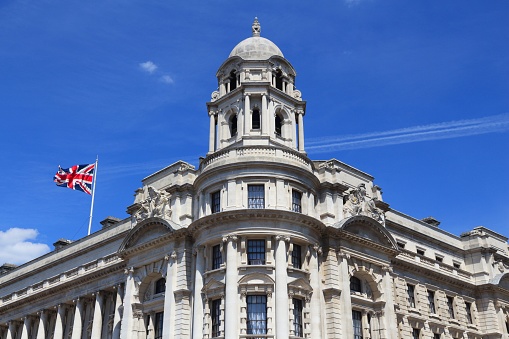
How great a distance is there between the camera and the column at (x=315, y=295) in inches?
1885

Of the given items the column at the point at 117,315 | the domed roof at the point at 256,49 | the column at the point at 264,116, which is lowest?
the column at the point at 117,315

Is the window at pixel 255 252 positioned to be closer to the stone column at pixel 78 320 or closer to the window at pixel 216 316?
the window at pixel 216 316

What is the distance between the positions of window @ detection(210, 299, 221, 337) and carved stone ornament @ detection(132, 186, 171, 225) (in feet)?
32.0

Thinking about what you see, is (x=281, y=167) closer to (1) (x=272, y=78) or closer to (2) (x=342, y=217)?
(2) (x=342, y=217)

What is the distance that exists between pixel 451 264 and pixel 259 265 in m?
29.6

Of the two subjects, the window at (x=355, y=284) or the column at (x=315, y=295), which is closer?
the column at (x=315, y=295)

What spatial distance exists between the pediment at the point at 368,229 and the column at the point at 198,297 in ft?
37.2

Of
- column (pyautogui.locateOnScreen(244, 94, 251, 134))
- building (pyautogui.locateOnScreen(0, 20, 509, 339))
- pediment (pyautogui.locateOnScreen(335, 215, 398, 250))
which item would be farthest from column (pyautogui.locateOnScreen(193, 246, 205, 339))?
column (pyautogui.locateOnScreen(244, 94, 251, 134))

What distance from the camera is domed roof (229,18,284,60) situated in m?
60.1

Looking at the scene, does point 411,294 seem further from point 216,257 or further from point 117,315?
point 117,315

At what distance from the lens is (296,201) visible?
5206cm

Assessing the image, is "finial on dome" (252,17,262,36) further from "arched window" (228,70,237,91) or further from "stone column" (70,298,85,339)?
"stone column" (70,298,85,339)

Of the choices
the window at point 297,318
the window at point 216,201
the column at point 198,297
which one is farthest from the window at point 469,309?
the column at point 198,297

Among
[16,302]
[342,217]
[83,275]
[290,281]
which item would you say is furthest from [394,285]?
[16,302]
